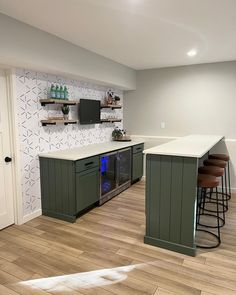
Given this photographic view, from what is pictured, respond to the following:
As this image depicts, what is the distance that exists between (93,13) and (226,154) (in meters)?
3.47

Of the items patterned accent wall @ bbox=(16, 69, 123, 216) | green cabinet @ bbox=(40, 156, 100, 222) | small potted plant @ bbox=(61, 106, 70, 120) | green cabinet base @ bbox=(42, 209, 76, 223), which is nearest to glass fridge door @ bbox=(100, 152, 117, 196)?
green cabinet @ bbox=(40, 156, 100, 222)

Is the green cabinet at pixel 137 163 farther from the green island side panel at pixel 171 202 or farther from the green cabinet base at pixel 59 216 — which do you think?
the green island side panel at pixel 171 202

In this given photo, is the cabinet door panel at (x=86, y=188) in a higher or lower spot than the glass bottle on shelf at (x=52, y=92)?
lower

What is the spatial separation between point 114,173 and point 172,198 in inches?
68.1

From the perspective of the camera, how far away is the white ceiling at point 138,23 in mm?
2133

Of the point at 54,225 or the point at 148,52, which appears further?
the point at 148,52

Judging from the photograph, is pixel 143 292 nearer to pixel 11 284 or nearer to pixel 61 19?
pixel 11 284

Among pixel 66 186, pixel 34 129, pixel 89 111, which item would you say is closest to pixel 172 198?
pixel 66 186

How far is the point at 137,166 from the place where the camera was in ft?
16.0

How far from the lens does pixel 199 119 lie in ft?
15.2

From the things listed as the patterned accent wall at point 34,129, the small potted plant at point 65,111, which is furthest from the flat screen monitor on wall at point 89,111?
the small potted plant at point 65,111

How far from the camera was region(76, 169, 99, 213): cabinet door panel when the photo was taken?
315 cm

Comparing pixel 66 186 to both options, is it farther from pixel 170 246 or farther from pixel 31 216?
pixel 170 246

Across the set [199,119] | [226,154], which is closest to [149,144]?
[199,119]
